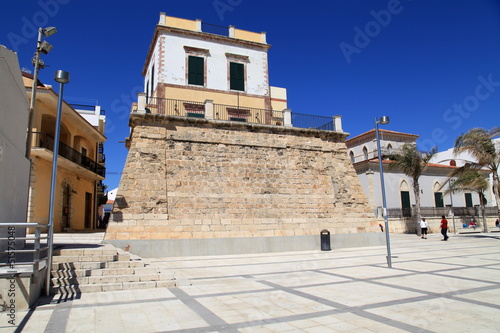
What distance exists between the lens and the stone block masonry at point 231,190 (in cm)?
1312

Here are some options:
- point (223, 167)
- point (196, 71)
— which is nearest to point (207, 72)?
point (196, 71)

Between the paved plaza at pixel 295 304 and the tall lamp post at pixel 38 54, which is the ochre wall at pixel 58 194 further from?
the paved plaza at pixel 295 304

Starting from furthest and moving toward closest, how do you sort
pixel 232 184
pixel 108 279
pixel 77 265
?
pixel 232 184, pixel 77 265, pixel 108 279

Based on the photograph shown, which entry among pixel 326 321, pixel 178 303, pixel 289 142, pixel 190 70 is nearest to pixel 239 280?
pixel 178 303

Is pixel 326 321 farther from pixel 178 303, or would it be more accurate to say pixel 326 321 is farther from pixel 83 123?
pixel 83 123

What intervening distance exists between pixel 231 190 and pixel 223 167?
1.17 meters

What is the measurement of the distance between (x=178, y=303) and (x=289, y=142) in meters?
12.5

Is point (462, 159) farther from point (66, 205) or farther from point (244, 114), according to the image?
point (66, 205)

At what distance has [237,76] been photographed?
19766 mm

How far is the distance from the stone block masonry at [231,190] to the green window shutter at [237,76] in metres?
4.10

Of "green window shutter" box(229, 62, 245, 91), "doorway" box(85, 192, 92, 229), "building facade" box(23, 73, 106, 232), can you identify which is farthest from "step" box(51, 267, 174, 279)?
"doorway" box(85, 192, 92, 229)

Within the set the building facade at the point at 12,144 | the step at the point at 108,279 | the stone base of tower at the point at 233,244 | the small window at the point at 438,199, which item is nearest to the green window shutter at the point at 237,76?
the stone base of tower at the point at 233,244

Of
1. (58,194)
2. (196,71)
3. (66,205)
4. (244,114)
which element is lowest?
(66,205)

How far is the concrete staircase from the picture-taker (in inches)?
260
